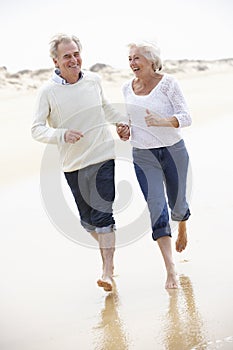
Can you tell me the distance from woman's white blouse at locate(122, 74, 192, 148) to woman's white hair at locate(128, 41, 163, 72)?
0.10 m

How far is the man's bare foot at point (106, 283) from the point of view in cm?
374

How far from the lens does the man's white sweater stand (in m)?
3.73

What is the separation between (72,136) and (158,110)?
50cm

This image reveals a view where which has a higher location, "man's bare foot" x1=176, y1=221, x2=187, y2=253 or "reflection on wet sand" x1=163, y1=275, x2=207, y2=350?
"man's bare foot" x1=176, y1=221, x2=187, y2=253

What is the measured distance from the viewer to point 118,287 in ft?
13.0

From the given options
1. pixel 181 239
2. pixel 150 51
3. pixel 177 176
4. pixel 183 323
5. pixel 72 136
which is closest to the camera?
pixel 183 323

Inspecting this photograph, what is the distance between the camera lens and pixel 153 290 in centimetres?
382

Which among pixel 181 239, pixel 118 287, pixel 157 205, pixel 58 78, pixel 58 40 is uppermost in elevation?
pixel 58 40

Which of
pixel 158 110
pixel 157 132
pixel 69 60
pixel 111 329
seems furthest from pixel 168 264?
pixel 69 60

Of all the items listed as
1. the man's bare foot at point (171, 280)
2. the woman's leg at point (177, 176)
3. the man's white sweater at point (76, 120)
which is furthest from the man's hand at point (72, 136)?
the man's bare foot at point (171, 280)

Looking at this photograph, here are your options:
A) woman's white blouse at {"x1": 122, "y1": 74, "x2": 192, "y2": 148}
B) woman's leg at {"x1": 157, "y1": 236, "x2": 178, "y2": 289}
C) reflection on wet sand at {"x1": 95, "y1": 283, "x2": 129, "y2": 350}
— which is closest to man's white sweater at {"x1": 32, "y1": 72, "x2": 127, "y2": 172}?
woman's white blouse at {"x1": 122, "y1": 74, "x2": 192, "y2": 148}

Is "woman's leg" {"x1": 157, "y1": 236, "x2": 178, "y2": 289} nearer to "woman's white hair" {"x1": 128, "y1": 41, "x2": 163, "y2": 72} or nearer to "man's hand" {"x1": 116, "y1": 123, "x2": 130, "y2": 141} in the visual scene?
"man's hand" {"x1": 116, "y1": 123, "x2": 130, "y2": 141}

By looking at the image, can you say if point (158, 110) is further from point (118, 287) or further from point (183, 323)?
point (183, 323)

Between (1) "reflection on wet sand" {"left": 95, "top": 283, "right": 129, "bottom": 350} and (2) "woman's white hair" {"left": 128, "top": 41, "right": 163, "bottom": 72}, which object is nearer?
(1) "reflection on wet sand" {"left": 95, "top": 283, "right": 129, "bottom": 350}
